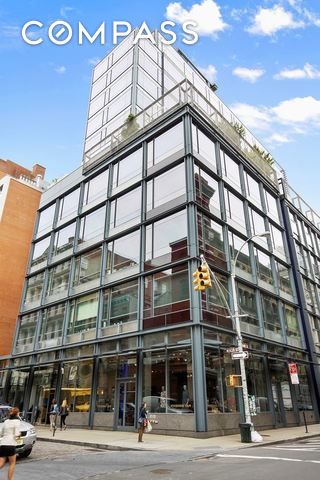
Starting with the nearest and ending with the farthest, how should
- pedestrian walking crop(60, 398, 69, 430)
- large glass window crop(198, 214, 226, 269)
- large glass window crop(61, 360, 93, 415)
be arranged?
1. large glass window crop(198, 214, 226, 269)
2. pedestrian walking crop(60, 398, 69, 430)
3. large glass window crop(61, 360, 93, 415)

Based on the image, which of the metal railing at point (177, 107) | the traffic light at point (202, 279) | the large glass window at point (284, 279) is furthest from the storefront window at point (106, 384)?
the metal railing at point (177, 107)

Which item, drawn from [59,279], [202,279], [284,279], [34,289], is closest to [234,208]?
[284,279]

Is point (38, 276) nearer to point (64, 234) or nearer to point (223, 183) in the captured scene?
point (64, 234)

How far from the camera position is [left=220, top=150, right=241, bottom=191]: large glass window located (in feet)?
94.3

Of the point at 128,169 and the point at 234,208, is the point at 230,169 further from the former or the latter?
the point at 128,169

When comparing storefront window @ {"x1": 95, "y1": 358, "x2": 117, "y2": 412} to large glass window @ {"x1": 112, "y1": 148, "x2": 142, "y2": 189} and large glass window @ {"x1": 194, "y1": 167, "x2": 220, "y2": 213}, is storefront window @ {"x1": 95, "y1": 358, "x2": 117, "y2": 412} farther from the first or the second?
large glass window @ {"x1": 112, "y1": 148, "x2": 142, "y2": 189}

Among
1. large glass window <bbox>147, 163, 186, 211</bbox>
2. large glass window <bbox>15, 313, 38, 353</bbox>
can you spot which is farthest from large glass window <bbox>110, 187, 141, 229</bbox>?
large glass window <bbox>15, 313, 38, 353</bbox>

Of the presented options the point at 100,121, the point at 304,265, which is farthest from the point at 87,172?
the point at 304,265

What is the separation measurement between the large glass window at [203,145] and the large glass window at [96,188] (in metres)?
9.31

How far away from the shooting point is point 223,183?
27.5 metres

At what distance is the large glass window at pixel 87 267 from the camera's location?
2882 centimetres

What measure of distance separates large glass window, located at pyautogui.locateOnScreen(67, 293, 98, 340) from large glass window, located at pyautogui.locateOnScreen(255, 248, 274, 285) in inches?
515

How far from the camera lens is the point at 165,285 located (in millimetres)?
22594

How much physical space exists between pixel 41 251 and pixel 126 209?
13.1m
